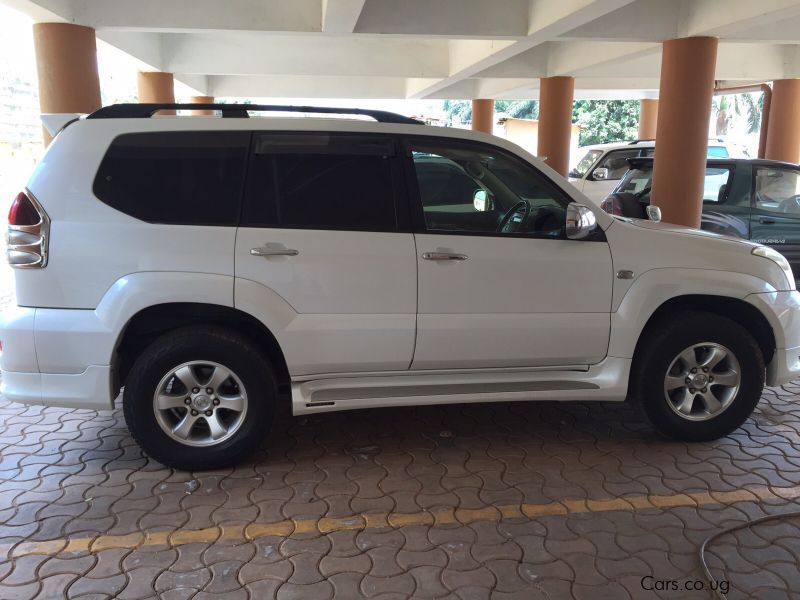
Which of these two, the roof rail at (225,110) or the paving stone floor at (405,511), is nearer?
the paving stone floor at (405,511)

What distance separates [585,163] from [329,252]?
11207mm

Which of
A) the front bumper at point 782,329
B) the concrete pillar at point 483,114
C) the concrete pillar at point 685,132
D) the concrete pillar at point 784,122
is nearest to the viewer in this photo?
the front bumper at point 782,329

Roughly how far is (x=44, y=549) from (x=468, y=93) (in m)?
19.0

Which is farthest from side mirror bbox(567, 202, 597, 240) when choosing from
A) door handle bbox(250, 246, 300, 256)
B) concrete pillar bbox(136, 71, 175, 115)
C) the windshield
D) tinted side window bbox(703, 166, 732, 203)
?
concrete pillar bbox(136, 71, 175, 115)

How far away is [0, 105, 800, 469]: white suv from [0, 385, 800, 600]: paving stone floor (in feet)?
1.18

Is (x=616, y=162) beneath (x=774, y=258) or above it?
above

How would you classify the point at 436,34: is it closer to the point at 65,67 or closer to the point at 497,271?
the point at 65,67

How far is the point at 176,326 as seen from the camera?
3.78 meters

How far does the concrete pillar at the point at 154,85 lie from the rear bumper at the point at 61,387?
1061cm

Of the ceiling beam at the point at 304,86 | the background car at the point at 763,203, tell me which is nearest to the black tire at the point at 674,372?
Answer: the background car at the point at 763,203

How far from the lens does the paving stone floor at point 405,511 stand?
9.39 ft

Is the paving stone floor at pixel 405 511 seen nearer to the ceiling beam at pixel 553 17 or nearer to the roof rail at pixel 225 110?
the roof rail at pixel 225 110

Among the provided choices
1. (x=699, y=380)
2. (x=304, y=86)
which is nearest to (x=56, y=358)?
(x=699, y=380)

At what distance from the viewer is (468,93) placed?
65.9ft
